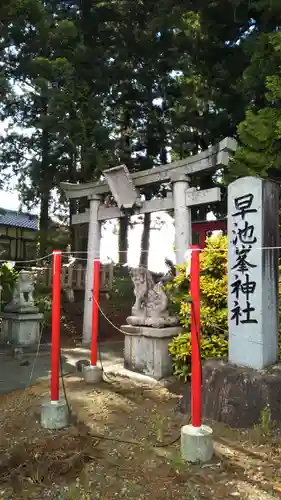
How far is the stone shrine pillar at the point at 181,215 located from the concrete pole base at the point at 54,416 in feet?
14.3

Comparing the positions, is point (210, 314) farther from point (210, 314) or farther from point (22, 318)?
point (22, 318)

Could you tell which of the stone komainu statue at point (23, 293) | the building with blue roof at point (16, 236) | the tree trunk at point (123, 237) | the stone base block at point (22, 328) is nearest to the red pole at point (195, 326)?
the stone base block at point (22, 328)

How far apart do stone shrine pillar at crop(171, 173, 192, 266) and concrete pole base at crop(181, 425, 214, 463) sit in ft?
15.9

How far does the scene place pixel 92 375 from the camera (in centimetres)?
616

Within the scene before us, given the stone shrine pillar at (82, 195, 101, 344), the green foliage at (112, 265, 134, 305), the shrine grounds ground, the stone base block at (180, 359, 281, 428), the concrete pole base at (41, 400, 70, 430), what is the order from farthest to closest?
the green foliage at (112, 265, 134, 305)
the stone shrine pillar at (82, 195, 101, 344)
the concrete pole base at (41, 400, 70, 430)
the stone base block at (180, 359, 281, 428)
the shrine grounds ground

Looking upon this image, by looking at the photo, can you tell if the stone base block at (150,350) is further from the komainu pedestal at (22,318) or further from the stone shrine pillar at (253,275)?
the komainu pedestal at (22,318)

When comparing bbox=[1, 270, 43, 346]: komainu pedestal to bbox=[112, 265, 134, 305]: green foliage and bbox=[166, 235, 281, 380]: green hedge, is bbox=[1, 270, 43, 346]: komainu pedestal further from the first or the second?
bbox=[112, 265, 134, 305]: green foliage

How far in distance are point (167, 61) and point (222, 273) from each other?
10387 mm

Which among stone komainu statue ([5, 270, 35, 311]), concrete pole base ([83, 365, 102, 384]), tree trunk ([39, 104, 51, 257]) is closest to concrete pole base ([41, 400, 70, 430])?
concrete pole base ([83, 365, 102, 384])

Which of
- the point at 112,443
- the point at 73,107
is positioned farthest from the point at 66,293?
the point at 112,443

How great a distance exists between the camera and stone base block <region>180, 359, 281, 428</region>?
416 centimetres

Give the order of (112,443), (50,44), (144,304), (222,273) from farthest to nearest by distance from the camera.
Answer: (50,44), (144,304), (222,273), (112,443)

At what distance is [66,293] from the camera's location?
1434 cm

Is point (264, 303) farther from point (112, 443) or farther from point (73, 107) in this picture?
point (73, 107)
